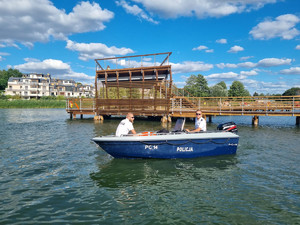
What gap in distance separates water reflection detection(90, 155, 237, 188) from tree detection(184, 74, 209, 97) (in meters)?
64.4

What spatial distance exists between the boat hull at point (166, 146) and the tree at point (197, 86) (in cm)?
6441

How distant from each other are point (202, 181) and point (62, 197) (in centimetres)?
456

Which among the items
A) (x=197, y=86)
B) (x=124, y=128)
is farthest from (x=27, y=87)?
(x=124, y=128)

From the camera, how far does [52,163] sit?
9328mm

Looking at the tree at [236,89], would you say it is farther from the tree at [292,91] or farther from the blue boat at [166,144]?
the blue boat at [166,144]

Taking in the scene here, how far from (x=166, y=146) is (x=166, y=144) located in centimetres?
10

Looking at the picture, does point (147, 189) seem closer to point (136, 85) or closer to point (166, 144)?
point (166, 144)

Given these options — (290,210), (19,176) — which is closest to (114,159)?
(19,176)

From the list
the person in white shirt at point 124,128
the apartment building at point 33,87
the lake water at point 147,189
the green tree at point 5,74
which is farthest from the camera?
the green tree at point 5,74

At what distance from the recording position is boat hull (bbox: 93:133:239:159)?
9086 mm

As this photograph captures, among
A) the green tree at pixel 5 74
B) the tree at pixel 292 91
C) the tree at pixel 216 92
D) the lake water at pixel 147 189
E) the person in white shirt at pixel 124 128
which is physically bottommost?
the lake water at pixel 147 189

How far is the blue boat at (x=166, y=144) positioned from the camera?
357 inches

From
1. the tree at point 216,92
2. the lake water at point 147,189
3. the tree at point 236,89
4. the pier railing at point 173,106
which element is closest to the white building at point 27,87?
the tree at point 216,92

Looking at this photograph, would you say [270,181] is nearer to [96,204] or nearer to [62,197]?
[96,204]
